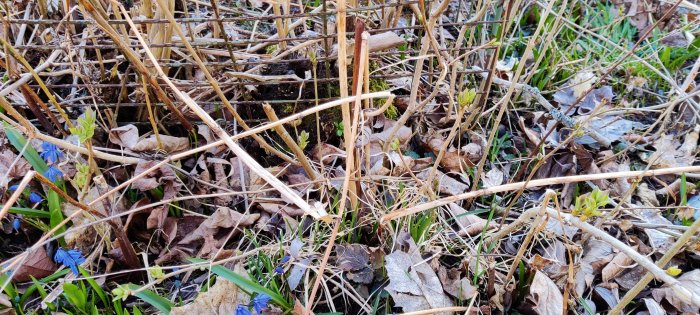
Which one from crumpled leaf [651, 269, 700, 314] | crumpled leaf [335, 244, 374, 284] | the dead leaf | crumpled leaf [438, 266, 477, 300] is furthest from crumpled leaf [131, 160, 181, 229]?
crumpled leaf [651, 269, 700, 314]

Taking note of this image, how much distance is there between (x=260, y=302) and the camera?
139 centimetres

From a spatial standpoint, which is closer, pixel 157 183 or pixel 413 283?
pixel 413 283

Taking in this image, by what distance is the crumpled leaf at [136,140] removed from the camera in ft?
5.87

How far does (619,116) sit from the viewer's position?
220 cm

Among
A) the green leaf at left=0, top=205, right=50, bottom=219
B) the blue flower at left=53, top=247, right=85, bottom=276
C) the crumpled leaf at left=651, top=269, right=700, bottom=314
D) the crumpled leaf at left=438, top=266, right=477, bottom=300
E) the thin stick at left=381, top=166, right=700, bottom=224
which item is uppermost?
the thin stick at left=381, top=166, right=700, bottom=224

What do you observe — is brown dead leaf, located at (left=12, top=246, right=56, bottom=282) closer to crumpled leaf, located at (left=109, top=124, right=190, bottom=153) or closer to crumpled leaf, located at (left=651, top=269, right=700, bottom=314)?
crumpled leaf, located at (left=109, top=124, right=190, bottom=153)

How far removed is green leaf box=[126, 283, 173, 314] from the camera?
140 centimetres

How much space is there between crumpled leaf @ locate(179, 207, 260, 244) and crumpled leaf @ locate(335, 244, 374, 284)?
1.02 ft

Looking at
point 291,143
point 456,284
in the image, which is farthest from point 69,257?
point 456,284

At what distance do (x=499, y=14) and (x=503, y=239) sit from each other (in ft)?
3.05

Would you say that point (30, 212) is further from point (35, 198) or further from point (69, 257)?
point (69, 257)

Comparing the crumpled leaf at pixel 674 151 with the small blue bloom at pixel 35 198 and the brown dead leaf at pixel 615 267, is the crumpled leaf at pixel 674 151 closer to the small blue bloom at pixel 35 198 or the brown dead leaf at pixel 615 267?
the brown dead leaf at pixel 615 267

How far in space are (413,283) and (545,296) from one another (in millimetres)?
376

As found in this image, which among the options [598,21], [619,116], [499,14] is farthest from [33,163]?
[598,21]
